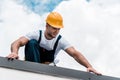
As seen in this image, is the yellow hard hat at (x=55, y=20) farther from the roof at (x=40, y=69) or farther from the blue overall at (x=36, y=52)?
the roof at (x=40, y=69)

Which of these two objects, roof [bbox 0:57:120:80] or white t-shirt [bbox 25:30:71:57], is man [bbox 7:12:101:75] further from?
roof [bbox 0:57:120:80]

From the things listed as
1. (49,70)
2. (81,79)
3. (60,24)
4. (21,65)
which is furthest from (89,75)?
(60,24)

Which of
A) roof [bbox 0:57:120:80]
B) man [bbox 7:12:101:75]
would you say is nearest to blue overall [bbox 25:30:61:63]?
man [bbox 7:12:101:75]

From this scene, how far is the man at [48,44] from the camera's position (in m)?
5.36

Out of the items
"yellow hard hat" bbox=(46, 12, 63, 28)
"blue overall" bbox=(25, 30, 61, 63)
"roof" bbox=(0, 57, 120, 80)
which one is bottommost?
"roof" bbox=(0, 57, 120, 80)

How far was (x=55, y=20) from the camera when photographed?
228 inches

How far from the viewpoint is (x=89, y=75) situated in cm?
477

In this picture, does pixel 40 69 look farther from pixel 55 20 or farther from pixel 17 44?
pixel 55 20

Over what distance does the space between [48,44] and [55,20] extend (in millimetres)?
439

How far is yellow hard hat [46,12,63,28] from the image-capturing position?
5703 mm

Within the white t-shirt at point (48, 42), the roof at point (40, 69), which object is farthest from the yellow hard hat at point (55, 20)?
the roof at point (40, 69)

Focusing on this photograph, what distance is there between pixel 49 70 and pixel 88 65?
3.82ft

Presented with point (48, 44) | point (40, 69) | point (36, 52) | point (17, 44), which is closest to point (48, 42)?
point (48, 44)

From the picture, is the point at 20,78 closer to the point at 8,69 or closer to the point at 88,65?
the point at 8,69
